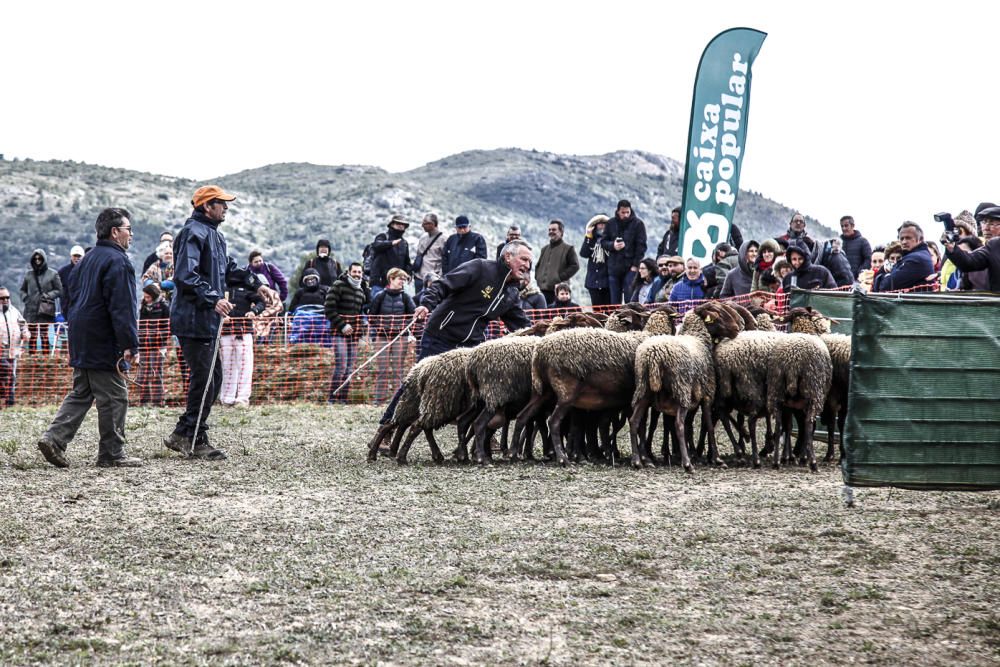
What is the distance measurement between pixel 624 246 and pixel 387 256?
3760 millimetres

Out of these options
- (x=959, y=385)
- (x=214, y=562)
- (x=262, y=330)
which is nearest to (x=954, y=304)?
(x=959, y=385)

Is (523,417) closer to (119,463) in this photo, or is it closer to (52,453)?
(119,463)

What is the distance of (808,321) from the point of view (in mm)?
11484

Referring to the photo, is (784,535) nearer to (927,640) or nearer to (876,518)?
(876,518)

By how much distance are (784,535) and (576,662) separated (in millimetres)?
2717

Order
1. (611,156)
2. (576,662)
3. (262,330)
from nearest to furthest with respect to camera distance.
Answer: (576,662) < (262,330) < (611,156)

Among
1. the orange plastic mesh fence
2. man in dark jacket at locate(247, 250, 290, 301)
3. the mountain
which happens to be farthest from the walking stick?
the mountain

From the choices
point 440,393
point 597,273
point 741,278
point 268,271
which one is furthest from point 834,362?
point 268,271

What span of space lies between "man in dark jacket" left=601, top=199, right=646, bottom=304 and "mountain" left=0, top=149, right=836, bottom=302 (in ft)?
177

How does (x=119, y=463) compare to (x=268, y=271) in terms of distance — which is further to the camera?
(x=268, y=271)

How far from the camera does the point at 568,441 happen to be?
1115 cm

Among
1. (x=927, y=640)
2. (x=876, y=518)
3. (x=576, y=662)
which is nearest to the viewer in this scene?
(x=576, y=662)

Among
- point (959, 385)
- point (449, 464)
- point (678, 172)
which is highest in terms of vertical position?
point (678, 172)

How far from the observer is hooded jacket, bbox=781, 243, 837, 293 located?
13703 mm
